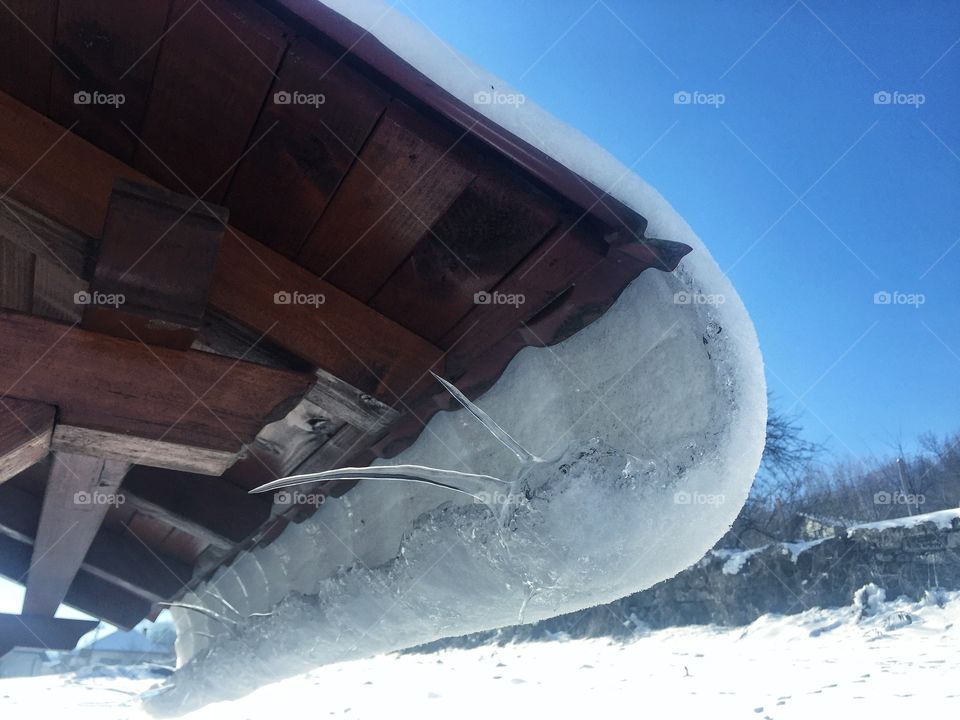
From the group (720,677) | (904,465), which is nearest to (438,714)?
(720,677)

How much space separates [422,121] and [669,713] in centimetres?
822

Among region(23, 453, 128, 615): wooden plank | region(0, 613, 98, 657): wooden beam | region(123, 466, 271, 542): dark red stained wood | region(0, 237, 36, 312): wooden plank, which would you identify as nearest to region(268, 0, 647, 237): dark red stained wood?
region(0, 237, 36, 312): wooden plank

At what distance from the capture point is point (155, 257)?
3.67 feet

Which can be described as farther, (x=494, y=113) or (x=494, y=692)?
(x=494, y=692)

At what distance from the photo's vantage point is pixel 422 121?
1.08 metres

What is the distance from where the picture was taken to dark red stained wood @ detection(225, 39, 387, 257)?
1043 mm

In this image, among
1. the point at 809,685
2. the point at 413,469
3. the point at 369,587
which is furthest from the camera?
the point at 809,685

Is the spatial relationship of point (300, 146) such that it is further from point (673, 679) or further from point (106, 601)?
point (673, 679)

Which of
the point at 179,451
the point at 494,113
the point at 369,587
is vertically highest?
the point at 494,113

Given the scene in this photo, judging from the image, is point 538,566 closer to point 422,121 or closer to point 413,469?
point 413,469

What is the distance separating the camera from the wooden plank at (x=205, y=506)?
2.29m

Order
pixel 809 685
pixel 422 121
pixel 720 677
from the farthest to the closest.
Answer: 1. pixel 720 677
2. pixel 809 685
3. pixel 422 121

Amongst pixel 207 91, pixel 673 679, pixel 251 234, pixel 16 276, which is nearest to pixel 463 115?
pixel 207 91

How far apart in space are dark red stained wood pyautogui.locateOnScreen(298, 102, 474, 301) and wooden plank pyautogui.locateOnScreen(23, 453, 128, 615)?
2.82 feet
